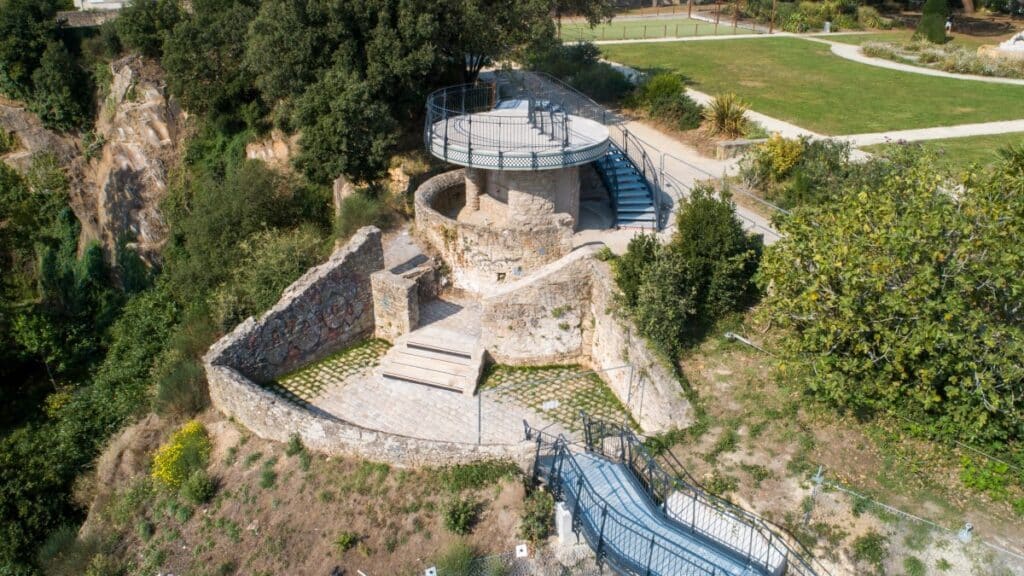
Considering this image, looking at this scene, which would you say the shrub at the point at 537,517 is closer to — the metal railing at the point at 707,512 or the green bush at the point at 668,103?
the metal railing at the point at 707,512

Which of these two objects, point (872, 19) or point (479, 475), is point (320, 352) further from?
point (872, 19)

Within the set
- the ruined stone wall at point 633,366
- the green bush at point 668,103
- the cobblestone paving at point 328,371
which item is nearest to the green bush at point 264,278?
the cobblestone paving at point 328,371

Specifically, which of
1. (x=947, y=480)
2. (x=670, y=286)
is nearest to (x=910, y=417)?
(x=947, y=480)

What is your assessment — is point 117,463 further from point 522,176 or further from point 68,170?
point 68,170

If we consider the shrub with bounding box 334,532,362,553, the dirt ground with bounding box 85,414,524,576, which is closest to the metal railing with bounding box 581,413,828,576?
the dirt ground with bounding box 85,414,524,576

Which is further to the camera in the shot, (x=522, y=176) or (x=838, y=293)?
(x=522, y=176)

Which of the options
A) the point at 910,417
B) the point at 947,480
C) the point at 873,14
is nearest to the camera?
the point at 947,480

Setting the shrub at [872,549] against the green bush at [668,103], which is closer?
the shrub at [872,549]
